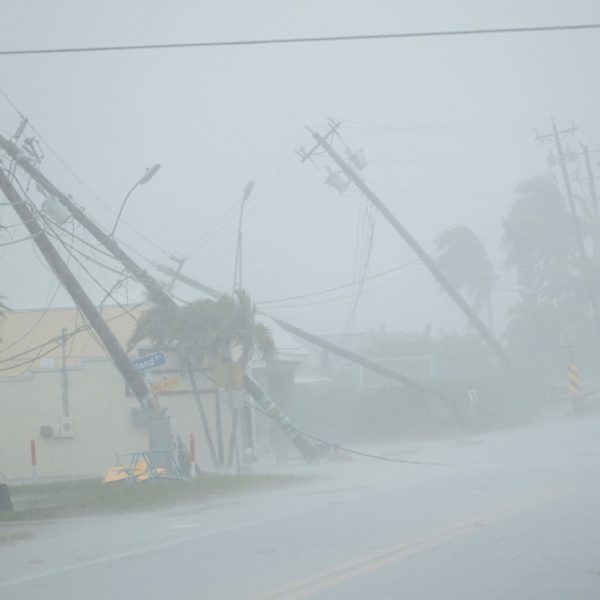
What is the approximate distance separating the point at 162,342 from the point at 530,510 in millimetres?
17050

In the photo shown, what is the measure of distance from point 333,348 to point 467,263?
106 ft

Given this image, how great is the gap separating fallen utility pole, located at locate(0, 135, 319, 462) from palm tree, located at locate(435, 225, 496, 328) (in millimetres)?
38567

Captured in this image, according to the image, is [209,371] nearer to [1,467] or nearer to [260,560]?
[1,467]

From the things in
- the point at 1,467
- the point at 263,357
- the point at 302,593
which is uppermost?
the point at 263,357

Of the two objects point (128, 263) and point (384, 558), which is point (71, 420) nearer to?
point (128, 263)

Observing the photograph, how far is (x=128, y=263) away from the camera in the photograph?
24.6 m

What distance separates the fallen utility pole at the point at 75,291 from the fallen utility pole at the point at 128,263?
0.99m

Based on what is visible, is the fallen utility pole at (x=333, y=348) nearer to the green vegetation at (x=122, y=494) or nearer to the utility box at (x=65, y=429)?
the utility box at (x=65, y=429)

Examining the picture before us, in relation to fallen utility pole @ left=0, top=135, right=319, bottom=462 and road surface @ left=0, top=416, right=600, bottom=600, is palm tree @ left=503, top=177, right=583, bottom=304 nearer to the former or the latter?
fallen utility pole @ left=0, top=135, right=319, bottom=462

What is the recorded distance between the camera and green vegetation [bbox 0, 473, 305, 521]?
18.9 meters

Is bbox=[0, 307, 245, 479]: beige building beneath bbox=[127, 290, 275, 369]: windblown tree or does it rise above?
beneath

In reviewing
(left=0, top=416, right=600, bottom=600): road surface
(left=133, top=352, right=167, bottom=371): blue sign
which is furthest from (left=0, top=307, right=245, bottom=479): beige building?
(left=0, top=416, right=600, bottom=600): road surface

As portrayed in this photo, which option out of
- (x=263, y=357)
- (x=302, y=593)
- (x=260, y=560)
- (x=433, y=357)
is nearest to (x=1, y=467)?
(x=263, y=357)

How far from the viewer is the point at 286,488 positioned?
21547mm
